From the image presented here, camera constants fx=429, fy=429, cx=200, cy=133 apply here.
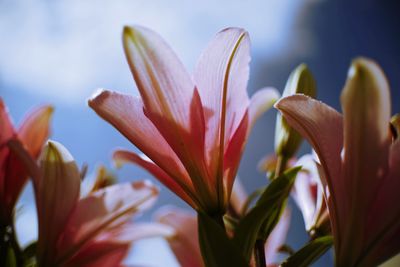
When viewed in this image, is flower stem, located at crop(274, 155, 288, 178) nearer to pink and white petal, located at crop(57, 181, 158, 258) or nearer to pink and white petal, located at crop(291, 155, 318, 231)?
pink and white petal, located at crop(291, 155, 318, 231)

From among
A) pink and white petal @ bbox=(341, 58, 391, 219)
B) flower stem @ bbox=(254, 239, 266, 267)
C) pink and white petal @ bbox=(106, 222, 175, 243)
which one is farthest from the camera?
pink and white petal @ bbox=(106, 222, 175, 243)

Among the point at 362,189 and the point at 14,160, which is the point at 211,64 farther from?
the point at 14,160

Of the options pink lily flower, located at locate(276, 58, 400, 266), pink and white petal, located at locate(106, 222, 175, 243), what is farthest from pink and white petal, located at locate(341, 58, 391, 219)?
pink and white petal, located at locate(106, 222, 175, 243)

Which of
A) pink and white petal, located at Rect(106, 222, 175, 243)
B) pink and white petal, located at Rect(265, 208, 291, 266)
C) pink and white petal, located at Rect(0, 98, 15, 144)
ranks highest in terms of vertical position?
pink and white petal, located at Rect(0, 98, 15, 144)

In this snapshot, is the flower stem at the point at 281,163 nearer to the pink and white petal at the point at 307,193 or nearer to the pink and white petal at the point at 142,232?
the pink and white petal at the point at 307,193

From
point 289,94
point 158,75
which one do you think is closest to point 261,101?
point 289,94

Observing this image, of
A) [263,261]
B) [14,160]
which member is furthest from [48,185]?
[263,261]

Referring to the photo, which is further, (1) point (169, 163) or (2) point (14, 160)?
(2) point (14, 160)

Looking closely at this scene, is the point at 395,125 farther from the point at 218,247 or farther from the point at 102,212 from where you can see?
the point at 102,212
